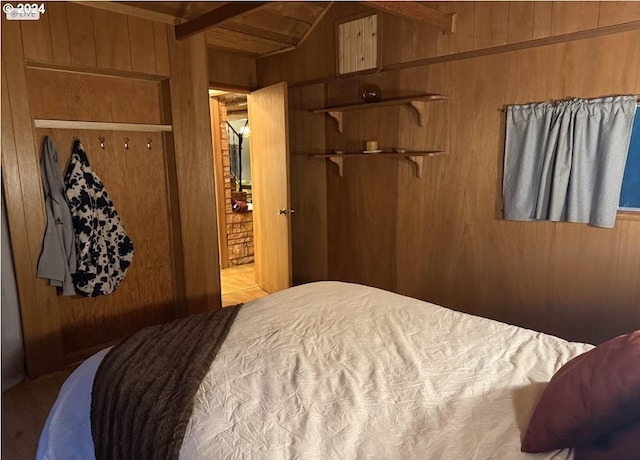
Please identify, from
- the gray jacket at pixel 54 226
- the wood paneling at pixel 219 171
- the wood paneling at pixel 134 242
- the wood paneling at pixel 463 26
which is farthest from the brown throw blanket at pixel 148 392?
the wood paneling at pixel 219 171

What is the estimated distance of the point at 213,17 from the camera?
8.56 ft

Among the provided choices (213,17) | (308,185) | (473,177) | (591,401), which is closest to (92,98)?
(213,17)

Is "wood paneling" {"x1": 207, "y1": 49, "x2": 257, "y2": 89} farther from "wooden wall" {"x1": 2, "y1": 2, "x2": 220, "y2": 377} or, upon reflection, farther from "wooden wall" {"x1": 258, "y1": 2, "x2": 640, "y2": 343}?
"wooden wall" {"x1": 2, "y1": 2, "x2": 220, "y2": 377}

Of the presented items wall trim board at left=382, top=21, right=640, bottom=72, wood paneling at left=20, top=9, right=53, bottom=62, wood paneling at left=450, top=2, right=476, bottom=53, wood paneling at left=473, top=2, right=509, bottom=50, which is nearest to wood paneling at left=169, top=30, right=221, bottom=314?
wood paneling at left=20, top=9, right=53, bottom=62

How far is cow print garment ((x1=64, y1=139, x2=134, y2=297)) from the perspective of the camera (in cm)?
279

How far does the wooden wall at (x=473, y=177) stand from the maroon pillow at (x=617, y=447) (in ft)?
5.94

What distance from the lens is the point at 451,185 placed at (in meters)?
3.07

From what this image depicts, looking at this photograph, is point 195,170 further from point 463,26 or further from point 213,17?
point 463,26

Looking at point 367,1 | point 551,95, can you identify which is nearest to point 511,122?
point 551,95

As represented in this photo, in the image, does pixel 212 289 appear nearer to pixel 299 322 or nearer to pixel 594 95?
pixel 299 322

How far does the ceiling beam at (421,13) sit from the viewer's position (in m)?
2.38

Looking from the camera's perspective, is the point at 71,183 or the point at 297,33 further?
the point at 297,33

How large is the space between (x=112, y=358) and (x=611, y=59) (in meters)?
2.85

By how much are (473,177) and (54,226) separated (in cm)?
275
